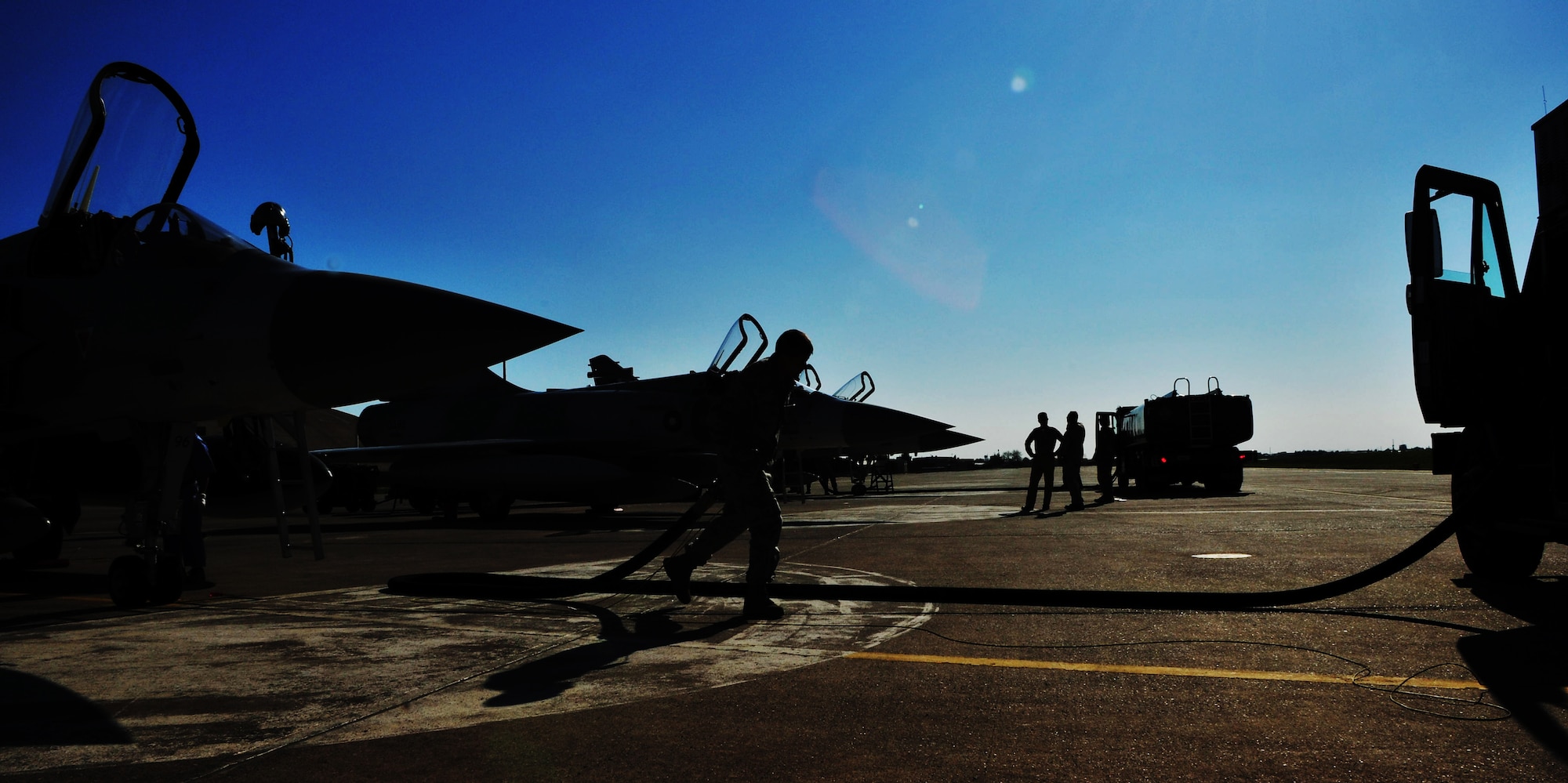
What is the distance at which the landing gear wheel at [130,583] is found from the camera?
570 cm

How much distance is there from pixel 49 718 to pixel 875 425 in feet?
50.2

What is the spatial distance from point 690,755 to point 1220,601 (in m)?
3.31

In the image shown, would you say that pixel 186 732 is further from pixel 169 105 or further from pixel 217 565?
pixel 217 565

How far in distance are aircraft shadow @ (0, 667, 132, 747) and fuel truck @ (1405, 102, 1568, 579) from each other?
6.08 m

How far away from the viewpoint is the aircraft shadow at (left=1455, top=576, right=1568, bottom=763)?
2678 millimetres

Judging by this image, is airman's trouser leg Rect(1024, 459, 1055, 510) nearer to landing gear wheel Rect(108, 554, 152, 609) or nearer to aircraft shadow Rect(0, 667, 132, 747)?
landing gear wheel Rect(108, 554, 152, 609)

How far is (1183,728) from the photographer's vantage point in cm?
268

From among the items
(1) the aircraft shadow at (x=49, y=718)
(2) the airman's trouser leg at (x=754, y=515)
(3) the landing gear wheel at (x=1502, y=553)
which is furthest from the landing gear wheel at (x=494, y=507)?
(3) the landing gear wheel at (x=1502, y=553)

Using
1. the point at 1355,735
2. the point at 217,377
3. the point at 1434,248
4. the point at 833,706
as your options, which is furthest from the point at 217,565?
the point at 1434,248

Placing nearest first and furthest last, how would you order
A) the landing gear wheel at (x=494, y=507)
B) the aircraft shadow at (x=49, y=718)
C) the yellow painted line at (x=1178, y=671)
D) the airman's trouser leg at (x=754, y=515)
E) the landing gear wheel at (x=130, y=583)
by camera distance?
the aircraft shadow at (x=49, y=718) < the yellow painted line at (x=1178, y=671) < the airman's trouser leg at (x=754, y=515) < the landing gear wheel at (x=130, y=583) < the landing gear wheel at (x=494, y=507)

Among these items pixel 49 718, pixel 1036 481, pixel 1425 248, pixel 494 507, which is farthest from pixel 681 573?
pixel 494 507

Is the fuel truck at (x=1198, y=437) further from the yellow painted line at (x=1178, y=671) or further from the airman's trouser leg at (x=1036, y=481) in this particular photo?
the yellow painted line at (x=1178, y=671)

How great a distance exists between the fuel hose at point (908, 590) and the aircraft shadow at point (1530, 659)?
504mm

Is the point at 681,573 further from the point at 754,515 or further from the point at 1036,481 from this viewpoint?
the point at 1036,481
